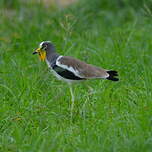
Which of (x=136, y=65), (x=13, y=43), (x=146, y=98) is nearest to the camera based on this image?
(x=146, y=98)

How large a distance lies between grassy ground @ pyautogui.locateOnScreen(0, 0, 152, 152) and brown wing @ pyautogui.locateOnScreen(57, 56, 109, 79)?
0.19 meters

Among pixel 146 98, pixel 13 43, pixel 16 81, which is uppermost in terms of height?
pixel 13 43

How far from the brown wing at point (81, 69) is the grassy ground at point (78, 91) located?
0.19m

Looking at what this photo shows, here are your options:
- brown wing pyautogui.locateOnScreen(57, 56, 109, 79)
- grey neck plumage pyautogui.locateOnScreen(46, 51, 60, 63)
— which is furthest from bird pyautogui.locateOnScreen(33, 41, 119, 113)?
grey neck plumage pyautogui.locateOnScreen(46, 51, 60, 63)

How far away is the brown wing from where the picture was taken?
20.7 feet

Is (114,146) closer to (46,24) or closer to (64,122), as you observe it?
(64,122)

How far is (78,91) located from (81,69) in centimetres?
47

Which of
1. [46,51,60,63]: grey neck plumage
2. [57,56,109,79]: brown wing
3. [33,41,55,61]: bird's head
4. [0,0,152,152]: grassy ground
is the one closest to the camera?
[0,0,152,152]: grassy ground

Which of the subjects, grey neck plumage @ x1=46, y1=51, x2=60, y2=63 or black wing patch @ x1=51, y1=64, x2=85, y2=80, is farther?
grey neck plumage @ x1=46, y1=51, x2=60, y2=63

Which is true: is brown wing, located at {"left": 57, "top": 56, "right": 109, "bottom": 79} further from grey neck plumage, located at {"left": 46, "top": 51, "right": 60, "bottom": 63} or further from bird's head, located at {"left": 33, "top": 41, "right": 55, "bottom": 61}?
bird's head, located at {"left": 33, "top": 41, "right": 55, "bottom": 61}

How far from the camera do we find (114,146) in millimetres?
5078

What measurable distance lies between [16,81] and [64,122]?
3.47ft

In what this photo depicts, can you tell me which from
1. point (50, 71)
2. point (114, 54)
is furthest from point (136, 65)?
point (50, 71)

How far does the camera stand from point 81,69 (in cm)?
634
